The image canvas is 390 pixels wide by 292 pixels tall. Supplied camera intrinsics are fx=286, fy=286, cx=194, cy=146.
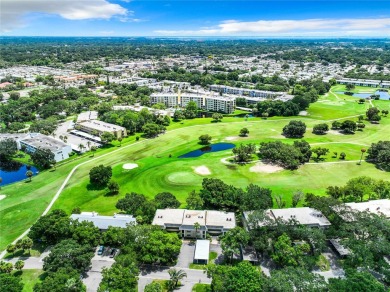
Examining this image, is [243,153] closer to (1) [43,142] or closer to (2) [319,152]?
(2) [319,152]

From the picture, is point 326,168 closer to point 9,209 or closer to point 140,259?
point 140,259

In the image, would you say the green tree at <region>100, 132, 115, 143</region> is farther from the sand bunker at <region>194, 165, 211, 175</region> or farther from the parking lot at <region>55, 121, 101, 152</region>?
the sand bunker at <region>194, 165, 211, 175</region>

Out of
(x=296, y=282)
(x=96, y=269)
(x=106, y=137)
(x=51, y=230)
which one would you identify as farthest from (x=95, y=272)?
(x=106, y=137)

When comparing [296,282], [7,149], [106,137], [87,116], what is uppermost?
[87,116]

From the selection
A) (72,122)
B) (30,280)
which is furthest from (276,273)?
(72,122)

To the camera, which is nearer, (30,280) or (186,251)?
(30,280)

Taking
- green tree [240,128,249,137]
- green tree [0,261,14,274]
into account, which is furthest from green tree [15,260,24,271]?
green tree [240,128,249,137]
